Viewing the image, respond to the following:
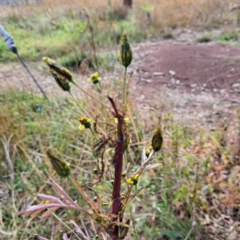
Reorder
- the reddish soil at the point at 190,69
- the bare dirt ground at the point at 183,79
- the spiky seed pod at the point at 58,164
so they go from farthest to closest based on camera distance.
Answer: the reddish soil at the point at 190,69 < the bare dirt ground at the point at 183,79 < the spiky seed pod at the point at 58,164

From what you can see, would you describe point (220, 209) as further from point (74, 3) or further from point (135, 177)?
point (74, 3)

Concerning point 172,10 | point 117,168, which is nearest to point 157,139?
point 117,168

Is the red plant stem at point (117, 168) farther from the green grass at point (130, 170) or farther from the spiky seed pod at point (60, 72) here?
the green grass at point (130, 170)

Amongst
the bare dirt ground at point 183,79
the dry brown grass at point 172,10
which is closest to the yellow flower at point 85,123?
the bare dirt ground at point 183,79

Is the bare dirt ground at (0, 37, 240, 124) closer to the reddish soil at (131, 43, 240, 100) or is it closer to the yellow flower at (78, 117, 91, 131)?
the reddish soil at (131, 43, 240, 100)

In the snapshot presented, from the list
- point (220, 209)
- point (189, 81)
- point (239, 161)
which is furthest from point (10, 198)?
point (189, 81)

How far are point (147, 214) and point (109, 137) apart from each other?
945 mm

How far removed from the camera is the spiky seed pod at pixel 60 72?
37 cm

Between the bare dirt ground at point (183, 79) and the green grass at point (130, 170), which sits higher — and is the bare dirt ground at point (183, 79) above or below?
below

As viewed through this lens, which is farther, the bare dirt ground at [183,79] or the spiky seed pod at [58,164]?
the bare dirt ground at [183,79]

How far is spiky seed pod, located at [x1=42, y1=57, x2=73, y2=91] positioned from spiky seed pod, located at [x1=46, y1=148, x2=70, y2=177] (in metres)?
0.09

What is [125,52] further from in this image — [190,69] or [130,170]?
[190,69]

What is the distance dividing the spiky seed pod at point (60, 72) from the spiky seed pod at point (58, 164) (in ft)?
0.30

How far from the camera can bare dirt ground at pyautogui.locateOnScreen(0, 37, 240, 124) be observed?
8.27 feet
